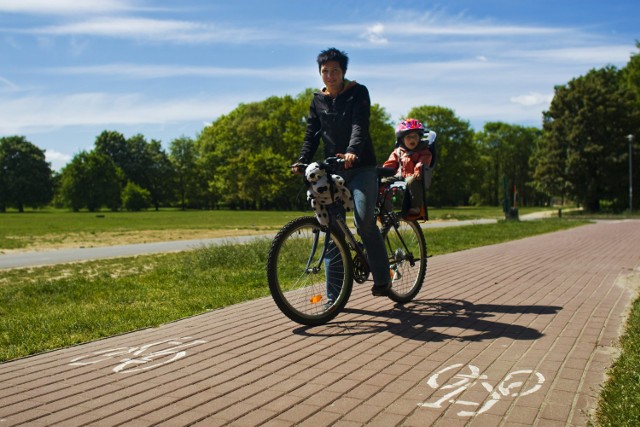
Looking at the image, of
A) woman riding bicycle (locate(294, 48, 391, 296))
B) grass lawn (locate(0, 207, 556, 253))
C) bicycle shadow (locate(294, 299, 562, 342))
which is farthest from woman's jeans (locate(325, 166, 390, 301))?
grass lawn (locate(0, 207, 556, 253))

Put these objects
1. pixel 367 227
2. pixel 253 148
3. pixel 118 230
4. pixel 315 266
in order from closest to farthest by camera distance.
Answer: pixel 315 266 < pixel 367 227 < pixel 118 230 < pixel 253 148

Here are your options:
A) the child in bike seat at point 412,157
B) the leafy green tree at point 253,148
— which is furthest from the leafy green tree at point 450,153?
the child in bike seat at point 412,157

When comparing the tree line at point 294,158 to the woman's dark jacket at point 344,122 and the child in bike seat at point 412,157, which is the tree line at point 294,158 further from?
the woman's dark jacket at point 344,122

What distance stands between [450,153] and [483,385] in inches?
3007

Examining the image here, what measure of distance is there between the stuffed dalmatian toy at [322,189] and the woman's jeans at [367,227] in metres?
0.17

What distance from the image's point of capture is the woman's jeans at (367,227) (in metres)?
5.38

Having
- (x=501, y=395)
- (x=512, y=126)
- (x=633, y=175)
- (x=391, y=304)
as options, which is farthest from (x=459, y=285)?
(x=512, y=126)

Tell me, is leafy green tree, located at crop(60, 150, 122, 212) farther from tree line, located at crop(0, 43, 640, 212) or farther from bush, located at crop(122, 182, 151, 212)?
bush, located at crop(122, 182, 151, 212)

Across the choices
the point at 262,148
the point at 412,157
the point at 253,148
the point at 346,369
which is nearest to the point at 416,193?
the point at 412,157

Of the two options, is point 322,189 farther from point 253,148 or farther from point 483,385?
point 253,148

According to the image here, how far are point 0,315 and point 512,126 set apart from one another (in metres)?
97.8

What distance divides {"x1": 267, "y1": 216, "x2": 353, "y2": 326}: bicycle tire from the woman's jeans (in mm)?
32

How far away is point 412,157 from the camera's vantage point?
658cm

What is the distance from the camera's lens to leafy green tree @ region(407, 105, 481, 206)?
77.6 meters
